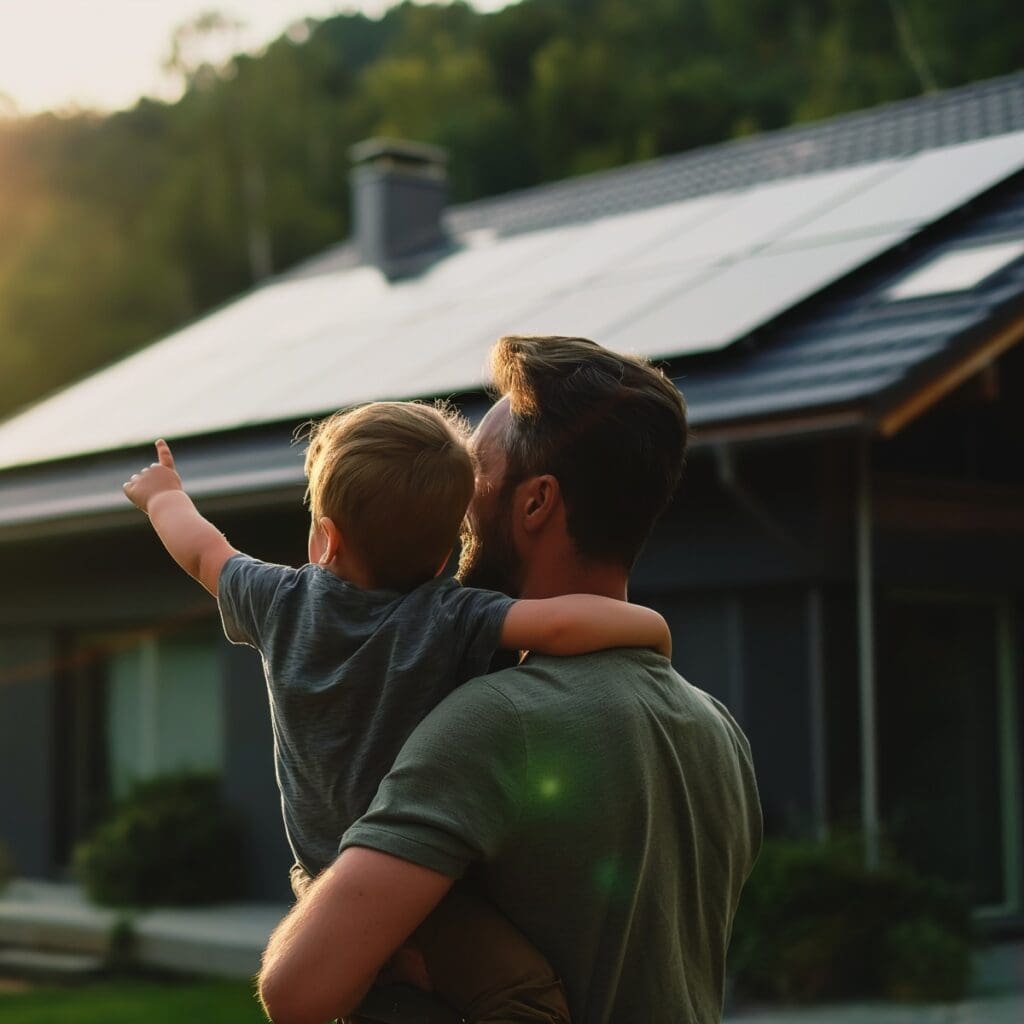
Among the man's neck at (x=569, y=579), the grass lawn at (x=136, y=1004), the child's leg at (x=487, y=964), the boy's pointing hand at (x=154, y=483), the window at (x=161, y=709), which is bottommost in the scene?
the grass lawn at (x=136, y=1004)

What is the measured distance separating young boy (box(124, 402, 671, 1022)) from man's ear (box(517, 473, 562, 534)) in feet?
0.25

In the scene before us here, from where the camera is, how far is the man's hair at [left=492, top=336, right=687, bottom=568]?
1827 millimetres

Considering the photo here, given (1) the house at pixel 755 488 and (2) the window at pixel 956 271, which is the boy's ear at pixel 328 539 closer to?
(1) the house at pixel 755 488

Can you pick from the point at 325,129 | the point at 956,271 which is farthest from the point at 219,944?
the point at 325,129

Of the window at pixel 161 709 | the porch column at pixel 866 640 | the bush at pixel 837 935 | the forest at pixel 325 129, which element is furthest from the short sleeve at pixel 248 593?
the forest at pixel 325 129

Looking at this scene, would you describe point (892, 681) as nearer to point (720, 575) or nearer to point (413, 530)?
point (720, 575)

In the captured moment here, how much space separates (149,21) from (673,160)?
31.8m

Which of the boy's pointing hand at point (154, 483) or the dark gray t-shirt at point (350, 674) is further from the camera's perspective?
the boy's pointing hand at point (154, 483)

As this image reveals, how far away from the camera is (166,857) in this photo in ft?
34.9

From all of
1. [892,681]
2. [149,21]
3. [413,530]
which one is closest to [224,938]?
[892,681]

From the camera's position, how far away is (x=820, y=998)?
7.40 m

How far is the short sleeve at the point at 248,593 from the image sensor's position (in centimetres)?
197

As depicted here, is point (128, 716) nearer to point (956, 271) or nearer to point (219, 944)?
point (219, 944)

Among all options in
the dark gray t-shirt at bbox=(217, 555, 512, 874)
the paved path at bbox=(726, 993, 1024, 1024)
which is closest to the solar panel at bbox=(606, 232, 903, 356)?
the paved path at bbox=(726, 993, 1024, 1024)
